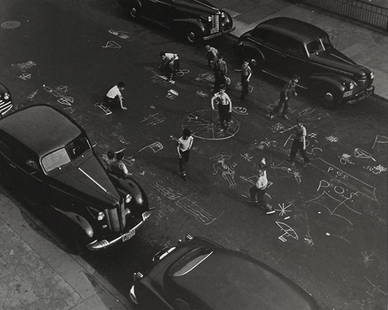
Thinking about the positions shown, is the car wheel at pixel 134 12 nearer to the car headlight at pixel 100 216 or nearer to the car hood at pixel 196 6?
the car hood at pixel 196 6

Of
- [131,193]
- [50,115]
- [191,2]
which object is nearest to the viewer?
[131,193]

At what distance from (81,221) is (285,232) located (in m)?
4.66

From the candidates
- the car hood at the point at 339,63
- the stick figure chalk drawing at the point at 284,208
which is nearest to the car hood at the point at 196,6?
the car hood at the point at 339,63

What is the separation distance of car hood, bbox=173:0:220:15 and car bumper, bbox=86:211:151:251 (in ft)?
32.9

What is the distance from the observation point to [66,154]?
12.1 meters

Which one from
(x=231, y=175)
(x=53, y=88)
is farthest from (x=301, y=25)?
(x=53, y=88)

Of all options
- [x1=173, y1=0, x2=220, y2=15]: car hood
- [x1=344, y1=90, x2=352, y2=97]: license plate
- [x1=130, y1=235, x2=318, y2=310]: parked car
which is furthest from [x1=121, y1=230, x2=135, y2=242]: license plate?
[x1=173, y1=0, x2=220, y2=15]: car hood

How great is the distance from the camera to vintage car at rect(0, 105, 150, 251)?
11.1 m

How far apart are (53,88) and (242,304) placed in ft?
36.8

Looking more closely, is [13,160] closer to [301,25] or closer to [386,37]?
[301,25]

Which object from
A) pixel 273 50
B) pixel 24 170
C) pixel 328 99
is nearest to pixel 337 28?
pixel 273 50

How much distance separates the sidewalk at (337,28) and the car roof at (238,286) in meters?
9.57

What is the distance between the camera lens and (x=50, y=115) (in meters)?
12.8

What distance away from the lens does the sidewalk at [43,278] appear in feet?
34.3
